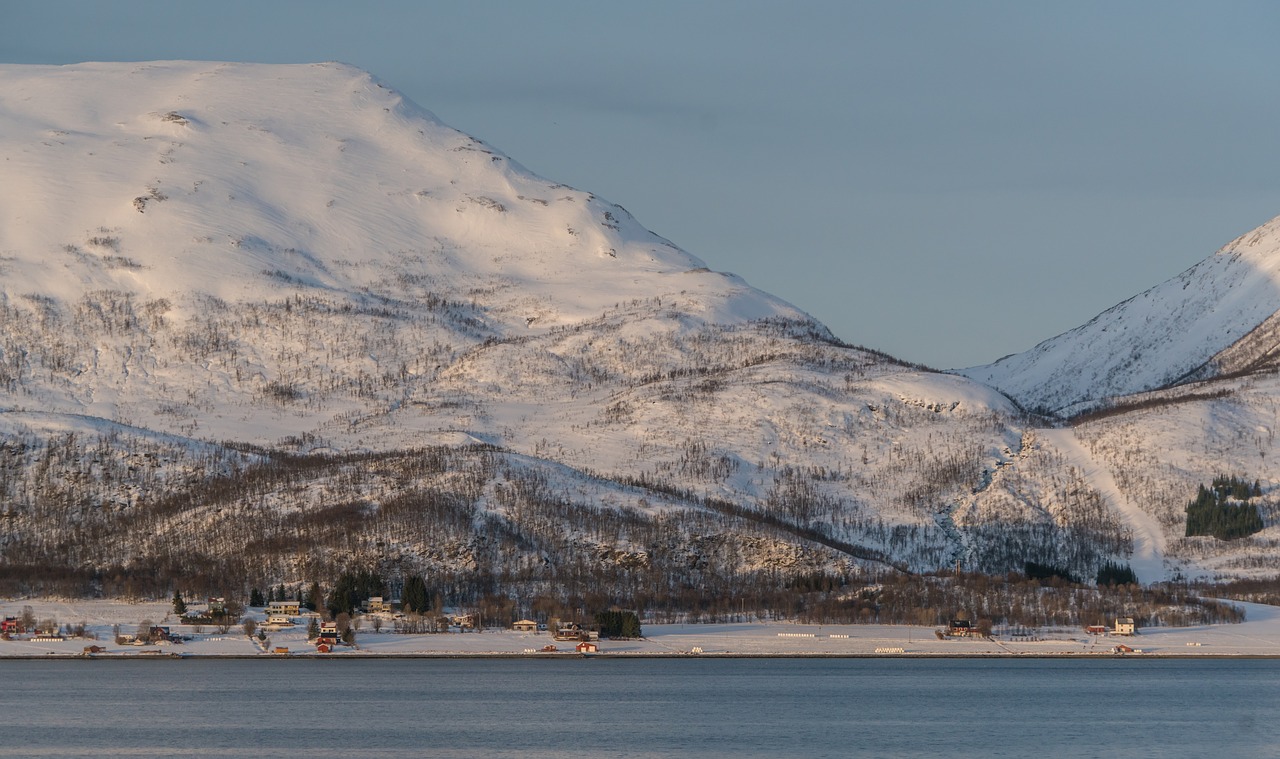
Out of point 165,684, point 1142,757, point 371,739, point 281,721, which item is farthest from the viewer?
point 165,684

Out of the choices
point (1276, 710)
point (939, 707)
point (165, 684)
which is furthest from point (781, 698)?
point (165, 684)

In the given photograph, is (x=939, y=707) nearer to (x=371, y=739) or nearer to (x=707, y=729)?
(x=707, y=729)

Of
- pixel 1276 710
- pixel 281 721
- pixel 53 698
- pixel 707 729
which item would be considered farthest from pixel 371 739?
pixel 1276 710

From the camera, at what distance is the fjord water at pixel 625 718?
147m

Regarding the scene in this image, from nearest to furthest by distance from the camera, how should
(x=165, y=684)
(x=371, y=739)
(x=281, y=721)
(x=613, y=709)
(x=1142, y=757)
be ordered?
1. (x=1142, y=757)
2. (x=371, y=739)
3. (x=281, y=721)
4. (x=613, y=709)
5. (x=165, y=684)

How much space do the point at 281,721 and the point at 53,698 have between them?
1085 inches

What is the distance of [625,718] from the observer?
166m

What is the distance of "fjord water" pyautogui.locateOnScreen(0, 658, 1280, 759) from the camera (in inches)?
5787

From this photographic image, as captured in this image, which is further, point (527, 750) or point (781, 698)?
point (781, 698)

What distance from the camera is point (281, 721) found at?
162 m

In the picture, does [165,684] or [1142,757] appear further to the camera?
[165,684]

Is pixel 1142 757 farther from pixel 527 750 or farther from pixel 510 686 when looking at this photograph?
pixel 510 686

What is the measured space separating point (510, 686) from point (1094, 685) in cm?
5491

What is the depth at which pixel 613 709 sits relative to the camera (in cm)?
17338
